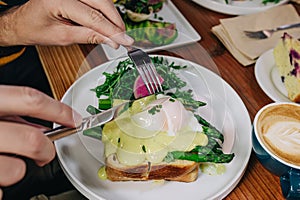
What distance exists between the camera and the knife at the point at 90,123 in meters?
0.80

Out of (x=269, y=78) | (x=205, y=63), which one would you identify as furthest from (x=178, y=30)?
(x=269, y=78)

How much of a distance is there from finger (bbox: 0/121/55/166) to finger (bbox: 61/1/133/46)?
38 cm

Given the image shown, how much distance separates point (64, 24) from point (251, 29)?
0.61 meters

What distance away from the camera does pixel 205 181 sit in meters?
0.92

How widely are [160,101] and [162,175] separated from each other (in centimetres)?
16

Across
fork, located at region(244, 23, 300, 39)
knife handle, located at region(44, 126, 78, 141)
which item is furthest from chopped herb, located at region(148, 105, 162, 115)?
fork, located at region(244, 23, 300, 39)

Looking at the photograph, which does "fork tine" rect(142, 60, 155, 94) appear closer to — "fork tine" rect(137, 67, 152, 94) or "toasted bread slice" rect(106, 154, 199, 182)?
"fork tine" rect(137, 67, 152, 94)

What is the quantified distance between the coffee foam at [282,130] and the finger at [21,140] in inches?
18.8

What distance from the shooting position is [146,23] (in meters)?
1.33

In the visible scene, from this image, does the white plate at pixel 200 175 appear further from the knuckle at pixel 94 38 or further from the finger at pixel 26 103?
the finger at pixel 26 103

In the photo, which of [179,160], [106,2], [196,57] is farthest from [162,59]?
[179,160]

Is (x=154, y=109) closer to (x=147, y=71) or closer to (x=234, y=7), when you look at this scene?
(x=147, y=71)

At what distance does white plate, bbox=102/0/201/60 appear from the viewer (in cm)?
124

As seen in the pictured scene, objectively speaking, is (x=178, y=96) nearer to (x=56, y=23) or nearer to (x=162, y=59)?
(x=162, y=59)
